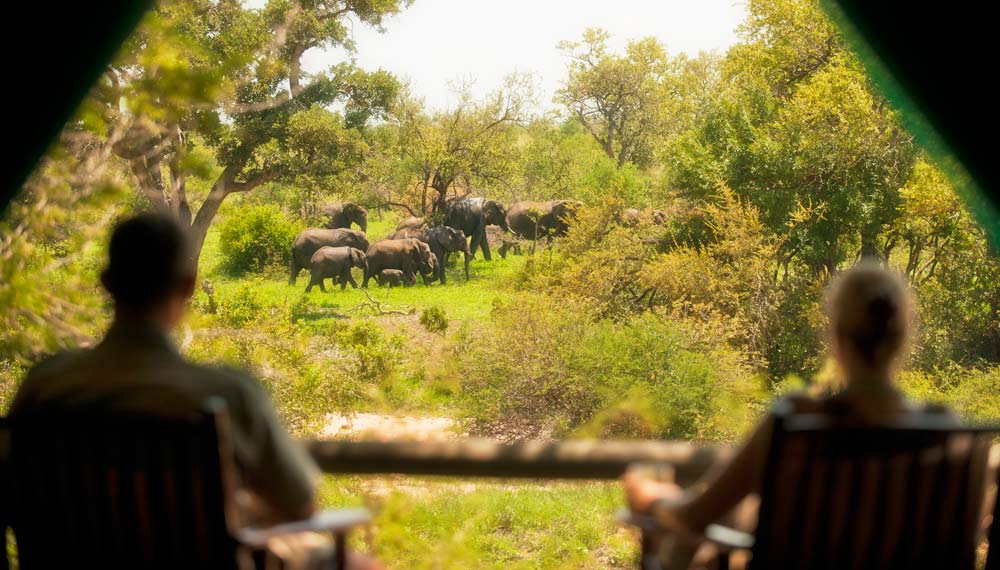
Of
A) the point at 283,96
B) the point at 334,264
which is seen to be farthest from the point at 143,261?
the point at 283,96

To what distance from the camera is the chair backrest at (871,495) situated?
3.44 feet

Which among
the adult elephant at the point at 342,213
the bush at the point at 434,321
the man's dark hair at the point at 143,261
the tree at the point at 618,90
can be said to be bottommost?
the bush at the point at 434,321

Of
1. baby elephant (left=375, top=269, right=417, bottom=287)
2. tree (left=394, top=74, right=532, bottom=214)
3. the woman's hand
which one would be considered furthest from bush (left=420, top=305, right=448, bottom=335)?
the woman's hand

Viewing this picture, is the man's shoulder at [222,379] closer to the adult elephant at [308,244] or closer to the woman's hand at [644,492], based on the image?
the woman's hand at [644,492]

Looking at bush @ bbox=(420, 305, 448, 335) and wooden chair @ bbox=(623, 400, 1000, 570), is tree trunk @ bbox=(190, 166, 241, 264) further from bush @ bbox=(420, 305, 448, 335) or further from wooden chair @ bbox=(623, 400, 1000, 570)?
wooden chair @ bbox=(623, 400, 1000, 570)

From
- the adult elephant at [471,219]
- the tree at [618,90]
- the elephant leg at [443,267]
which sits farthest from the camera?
the tree at [618,90]

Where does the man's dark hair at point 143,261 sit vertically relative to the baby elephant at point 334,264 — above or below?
above

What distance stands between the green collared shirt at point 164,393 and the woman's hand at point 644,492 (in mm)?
511

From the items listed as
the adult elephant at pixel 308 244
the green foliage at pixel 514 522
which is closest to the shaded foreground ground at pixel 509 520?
the green foliage at pixel 514 522

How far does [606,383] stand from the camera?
33.5ft

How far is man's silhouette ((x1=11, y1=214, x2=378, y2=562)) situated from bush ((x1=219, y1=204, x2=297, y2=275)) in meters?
16.6

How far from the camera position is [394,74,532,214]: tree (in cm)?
1994

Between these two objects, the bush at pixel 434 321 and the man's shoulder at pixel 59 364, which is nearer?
the man's shoulder at pixel 59 364

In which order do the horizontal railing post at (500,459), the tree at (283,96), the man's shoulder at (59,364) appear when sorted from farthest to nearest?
the tree at (283,96) < the horizontal railing post at (500,459) < the man's shoulder at (59,364)
